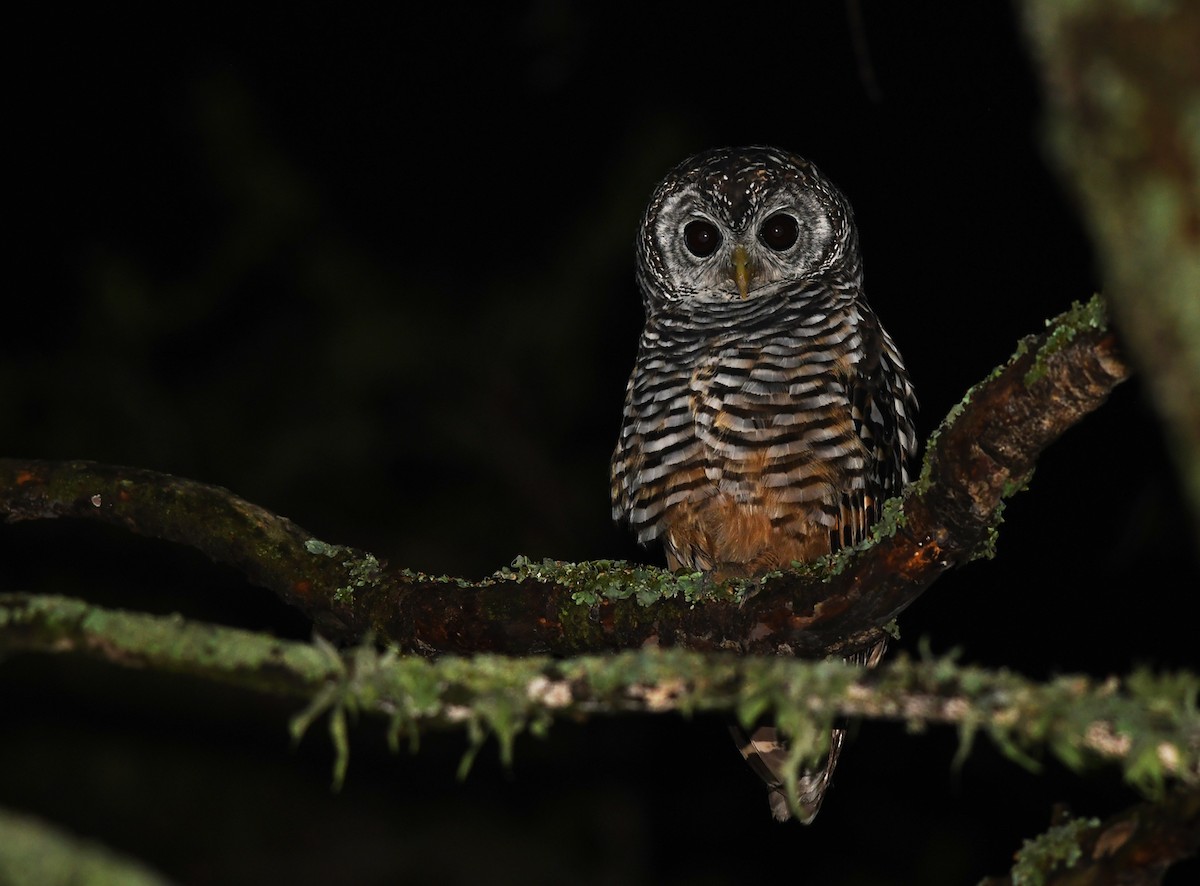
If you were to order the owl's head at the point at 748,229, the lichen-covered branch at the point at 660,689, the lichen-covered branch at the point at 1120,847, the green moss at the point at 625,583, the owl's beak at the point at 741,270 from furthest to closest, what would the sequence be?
1. the owl's head at the point at 748,229
2. the owl's beak at the point at 741,270
3. the green moss at the point at 625,583
4. the lichen-covered branch at the point at 1120,847
5. the lichen-covered branch at the point at 660,689

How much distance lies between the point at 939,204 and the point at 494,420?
235 cm

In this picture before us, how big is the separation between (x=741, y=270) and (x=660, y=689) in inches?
124

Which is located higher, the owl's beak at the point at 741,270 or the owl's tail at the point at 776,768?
the owl's beak at the point at 741,270

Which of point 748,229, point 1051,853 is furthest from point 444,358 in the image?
point 1051,853

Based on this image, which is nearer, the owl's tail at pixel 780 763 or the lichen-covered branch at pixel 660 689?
the lichen-covered branch at pixel 660 689

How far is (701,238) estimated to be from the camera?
4.62 m

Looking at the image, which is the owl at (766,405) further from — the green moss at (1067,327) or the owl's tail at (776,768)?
the green moss at (1067,327)

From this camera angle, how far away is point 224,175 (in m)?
5.93

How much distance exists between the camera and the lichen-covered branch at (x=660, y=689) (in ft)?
4.05

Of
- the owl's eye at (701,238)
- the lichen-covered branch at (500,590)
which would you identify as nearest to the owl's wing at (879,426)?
the owl's eye at (701,238)

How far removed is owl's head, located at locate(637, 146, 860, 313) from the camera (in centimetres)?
443

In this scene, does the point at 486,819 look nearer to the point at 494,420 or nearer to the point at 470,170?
the point at 494,420

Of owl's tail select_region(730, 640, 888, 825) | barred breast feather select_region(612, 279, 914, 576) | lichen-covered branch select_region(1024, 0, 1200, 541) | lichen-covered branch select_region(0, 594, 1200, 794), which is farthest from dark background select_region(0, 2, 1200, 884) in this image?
lichen-covered branch select_region(1024, 0, 1200, 541)

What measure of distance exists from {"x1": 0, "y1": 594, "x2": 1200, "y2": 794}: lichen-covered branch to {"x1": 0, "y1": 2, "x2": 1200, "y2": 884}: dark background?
4.11 m
